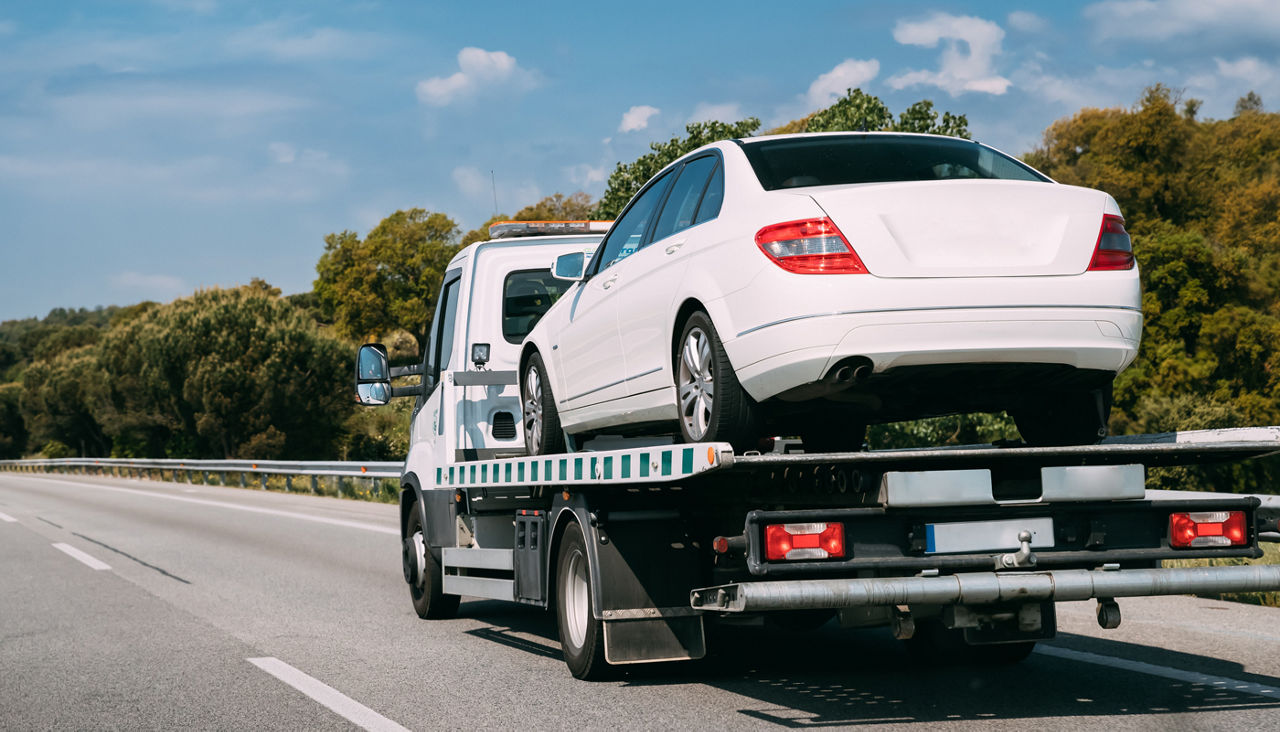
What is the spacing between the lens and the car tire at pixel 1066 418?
5.98m

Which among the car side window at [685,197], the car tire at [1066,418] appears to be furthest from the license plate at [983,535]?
the car side window at [685,197]

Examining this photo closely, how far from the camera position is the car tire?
5.98 m

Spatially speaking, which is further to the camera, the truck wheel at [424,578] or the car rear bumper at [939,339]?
the truck wheel at [424,578]

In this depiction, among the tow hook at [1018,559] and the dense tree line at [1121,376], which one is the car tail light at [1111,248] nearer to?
the tow hook at [1018,559]

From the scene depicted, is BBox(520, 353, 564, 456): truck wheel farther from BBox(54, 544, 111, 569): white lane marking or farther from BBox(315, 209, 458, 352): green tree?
BBox(315, 209, 458, 352): green tree

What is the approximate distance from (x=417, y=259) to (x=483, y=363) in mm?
77184

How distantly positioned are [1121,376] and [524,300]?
41.4 meters

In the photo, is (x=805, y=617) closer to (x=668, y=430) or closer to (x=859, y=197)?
(x=668, y=430)

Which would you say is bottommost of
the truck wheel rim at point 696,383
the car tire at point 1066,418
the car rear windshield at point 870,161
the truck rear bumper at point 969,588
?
the truck rear bumper at point 969,588

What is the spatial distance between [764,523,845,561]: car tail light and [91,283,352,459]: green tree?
50.1 metres

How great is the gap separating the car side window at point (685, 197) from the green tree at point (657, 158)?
2682 centimetres

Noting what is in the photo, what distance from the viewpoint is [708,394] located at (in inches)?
233

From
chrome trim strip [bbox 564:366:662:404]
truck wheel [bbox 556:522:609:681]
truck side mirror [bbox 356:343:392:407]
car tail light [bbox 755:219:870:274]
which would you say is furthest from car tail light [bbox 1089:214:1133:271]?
truck side mirror [bbox 356:343:392:407]

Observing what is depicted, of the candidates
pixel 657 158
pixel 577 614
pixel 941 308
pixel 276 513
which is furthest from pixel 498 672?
pixel 657 158
